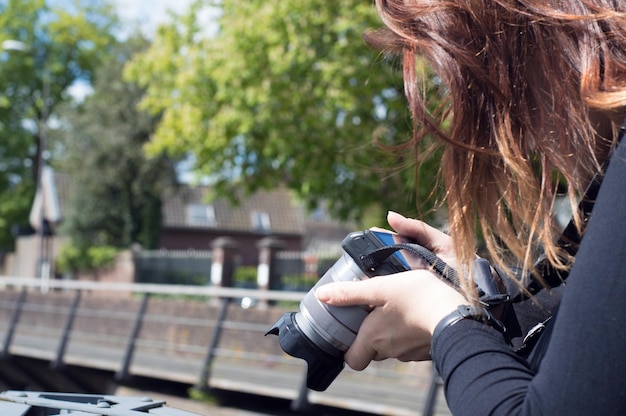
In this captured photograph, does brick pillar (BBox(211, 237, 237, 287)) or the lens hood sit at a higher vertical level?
the lens hood

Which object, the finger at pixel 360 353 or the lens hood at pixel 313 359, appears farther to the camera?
the lens hood at pixel 313 359

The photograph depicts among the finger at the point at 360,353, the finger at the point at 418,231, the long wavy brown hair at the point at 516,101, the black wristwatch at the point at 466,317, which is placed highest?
the long wavy brown hair at the point at 516,101

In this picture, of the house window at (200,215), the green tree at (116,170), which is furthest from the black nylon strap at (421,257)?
the house window at (200,215)

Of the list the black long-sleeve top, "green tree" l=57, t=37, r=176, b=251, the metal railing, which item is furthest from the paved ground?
"green tree" l=57, t=37, r=176, b=251

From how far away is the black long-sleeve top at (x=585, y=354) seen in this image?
1111mm

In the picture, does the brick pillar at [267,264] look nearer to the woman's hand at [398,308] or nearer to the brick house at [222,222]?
the woman's hand at [398,308]

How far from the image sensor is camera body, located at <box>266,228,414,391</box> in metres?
1.50

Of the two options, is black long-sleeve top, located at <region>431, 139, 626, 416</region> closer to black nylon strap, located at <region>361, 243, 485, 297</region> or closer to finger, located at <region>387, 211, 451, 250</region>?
black nylon strap, located at <region>361, 243, 485, 297</region>

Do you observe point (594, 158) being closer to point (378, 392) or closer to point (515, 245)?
point (515, 245)

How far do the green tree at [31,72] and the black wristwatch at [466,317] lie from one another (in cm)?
4214

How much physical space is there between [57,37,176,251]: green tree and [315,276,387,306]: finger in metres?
29.3

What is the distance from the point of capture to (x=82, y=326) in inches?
550

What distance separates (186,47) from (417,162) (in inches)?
648

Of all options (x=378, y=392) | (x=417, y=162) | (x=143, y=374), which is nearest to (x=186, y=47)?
(x=143, y=374)
